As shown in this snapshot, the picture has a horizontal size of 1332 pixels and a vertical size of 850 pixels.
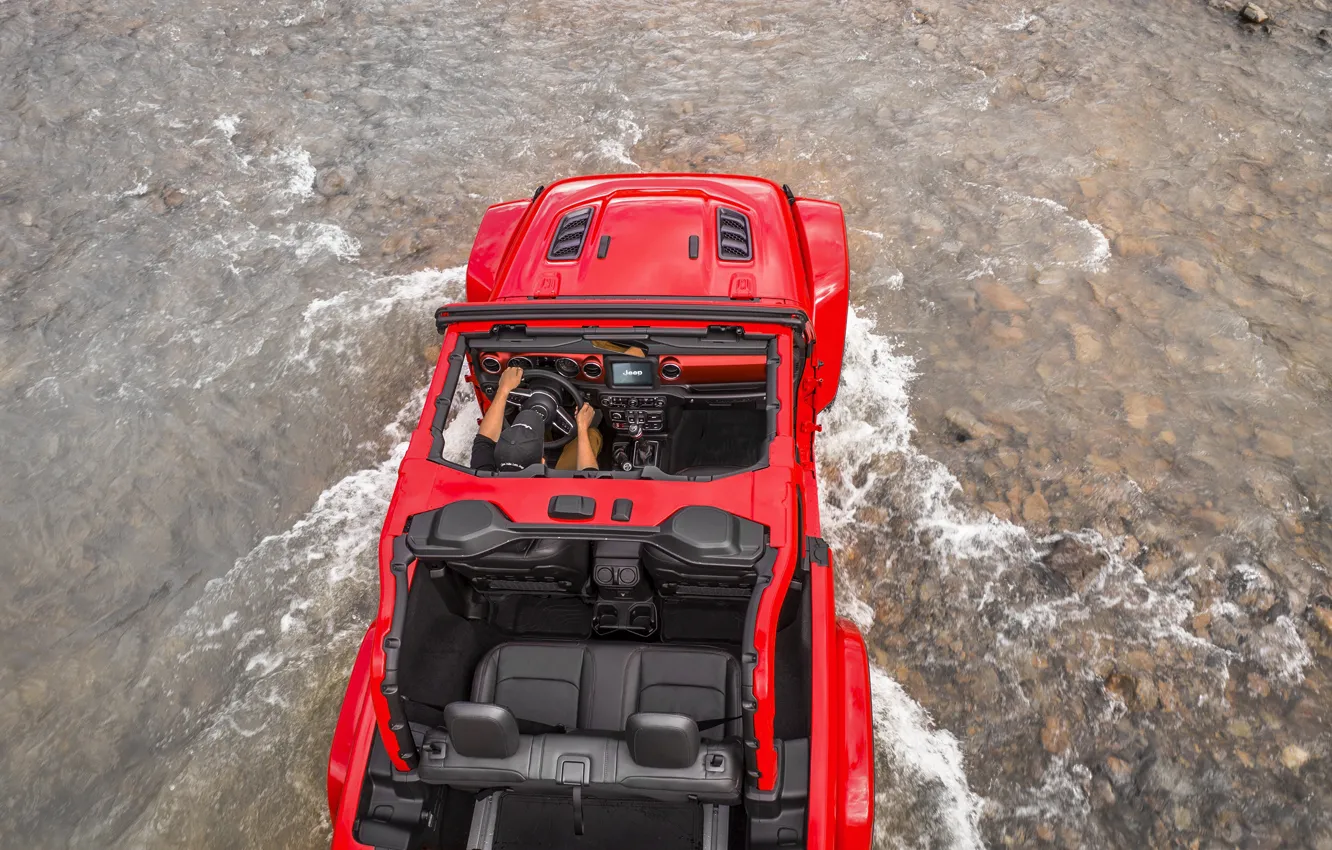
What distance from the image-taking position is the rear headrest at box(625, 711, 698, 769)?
3.43m

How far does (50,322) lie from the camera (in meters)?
7.57

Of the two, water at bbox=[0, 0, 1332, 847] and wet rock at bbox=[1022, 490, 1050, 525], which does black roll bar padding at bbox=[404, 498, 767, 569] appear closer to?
water at bbox=[0, 0, 1332, 847]

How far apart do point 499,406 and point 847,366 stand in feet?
9.74

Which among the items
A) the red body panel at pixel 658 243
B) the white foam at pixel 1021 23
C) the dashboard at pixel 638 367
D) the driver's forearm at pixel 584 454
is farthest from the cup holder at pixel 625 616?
the white foam at pixel 1021 23

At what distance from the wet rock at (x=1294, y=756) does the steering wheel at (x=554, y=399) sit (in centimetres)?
428

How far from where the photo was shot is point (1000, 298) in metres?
7.00

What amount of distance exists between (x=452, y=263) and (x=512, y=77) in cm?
327

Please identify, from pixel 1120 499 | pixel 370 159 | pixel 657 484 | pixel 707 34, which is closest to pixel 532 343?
pixel 657 484

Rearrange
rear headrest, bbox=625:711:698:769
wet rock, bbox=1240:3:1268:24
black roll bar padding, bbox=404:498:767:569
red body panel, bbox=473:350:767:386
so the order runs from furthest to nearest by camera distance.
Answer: wet rock, bbox=1240:3:1268:24, red body panel, bbox=473:350:767:386, black roll bar padding, bbox=404:498:767:569, rear headrest, bbox=625:711:698:769

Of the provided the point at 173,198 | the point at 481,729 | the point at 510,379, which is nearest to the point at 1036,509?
the point at 510,379

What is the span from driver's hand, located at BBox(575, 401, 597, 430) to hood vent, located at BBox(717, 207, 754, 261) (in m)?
1.25

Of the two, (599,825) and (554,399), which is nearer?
(599,825)

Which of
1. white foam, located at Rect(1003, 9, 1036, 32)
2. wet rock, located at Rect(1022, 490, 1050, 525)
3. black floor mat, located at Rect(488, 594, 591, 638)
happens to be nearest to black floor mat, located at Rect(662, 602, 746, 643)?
black floor mat, located at Rect(488, 594, 591, 638)

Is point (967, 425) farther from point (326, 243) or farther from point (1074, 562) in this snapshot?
point (326, 243)
